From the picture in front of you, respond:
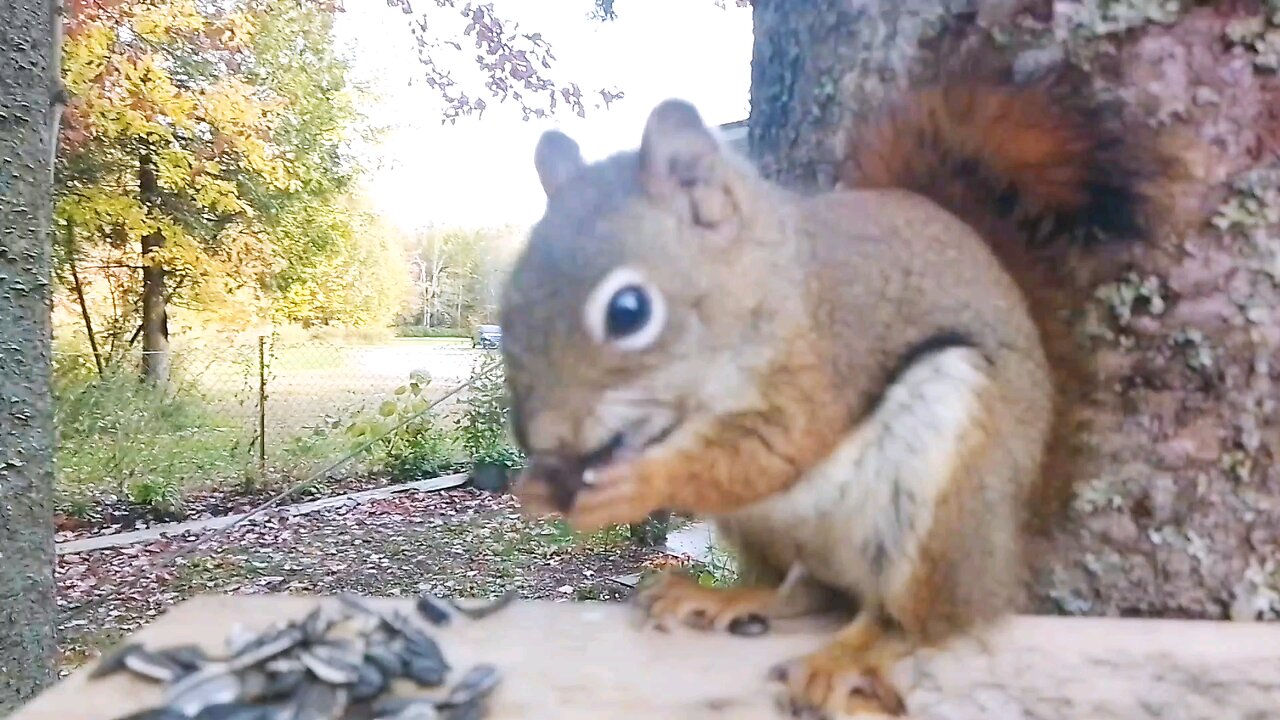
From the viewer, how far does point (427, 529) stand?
2482 mm

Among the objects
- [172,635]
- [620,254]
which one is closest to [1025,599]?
[620,254]

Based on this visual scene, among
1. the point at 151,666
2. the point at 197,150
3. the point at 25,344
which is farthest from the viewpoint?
the point at 197,150

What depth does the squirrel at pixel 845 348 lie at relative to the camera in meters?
0.52

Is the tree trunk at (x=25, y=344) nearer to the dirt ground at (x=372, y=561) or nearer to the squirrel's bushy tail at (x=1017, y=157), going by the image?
the dirt ground at (x=372, y=561)

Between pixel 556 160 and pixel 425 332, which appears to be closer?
pixel 556 160

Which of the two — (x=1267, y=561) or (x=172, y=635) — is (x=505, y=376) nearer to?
(x=172, y=635)

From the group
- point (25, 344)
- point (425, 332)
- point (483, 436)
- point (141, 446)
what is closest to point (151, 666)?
point (25, 344)

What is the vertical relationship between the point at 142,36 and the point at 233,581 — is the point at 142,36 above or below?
above

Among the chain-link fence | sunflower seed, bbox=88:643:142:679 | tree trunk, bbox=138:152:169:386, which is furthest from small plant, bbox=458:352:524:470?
sunflower seed, bbox=88:643:142:679

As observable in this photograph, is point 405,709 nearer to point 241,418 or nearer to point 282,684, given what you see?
point 282,684

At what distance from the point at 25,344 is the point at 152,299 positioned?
3.53 feet

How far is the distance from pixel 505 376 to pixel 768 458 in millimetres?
163

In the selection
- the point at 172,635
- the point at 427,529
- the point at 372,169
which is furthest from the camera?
the point at 427,529

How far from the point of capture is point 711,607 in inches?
27.5
